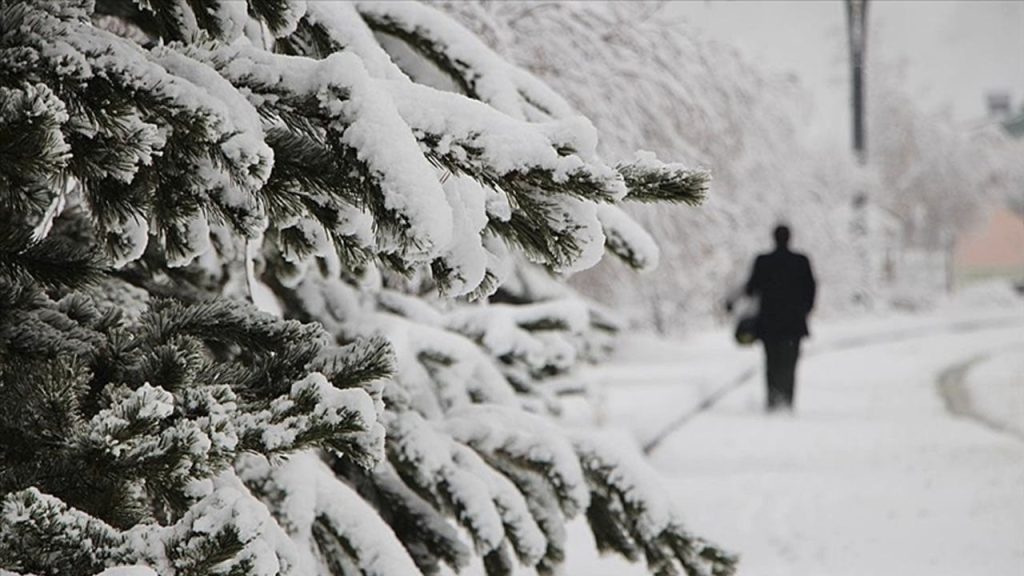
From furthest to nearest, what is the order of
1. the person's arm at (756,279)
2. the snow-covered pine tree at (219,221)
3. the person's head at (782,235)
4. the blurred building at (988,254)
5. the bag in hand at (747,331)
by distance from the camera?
the blurred building at (988,254)
the bag in hand at (747,331)
the person's arm at (756,279)
the person's head at (782,235)
the snow-covered pine tree at (219,221)

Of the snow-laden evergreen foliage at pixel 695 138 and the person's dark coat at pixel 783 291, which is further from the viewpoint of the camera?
the person's dark coat at pixel 783 291

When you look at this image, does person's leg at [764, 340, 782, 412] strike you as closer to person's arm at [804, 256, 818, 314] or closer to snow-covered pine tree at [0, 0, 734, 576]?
person's arm at [804, 256, 818, 314]

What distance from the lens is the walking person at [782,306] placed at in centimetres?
917

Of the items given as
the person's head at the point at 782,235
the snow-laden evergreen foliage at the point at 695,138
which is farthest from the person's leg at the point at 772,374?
the snow-laden evergreen foliage at the point at 695,138

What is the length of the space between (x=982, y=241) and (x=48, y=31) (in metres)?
47.0

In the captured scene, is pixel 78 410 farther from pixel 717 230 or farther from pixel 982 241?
pixel 982 241

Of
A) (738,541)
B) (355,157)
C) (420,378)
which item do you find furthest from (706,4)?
(355,157)

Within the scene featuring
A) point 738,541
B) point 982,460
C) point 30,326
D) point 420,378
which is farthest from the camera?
point 982,460

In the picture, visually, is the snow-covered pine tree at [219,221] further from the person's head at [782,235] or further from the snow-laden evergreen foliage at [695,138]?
the person's head at [782,235]

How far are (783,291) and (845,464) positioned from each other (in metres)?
3.10

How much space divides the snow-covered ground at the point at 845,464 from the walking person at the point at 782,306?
16.7 inches

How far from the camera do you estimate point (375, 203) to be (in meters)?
1.42

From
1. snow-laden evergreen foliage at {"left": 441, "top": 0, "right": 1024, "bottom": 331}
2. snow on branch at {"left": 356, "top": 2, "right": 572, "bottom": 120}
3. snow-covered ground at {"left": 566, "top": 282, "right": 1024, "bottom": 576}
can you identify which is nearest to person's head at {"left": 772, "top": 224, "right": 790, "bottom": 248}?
snow-laden evergreen foliage at {"left": 441, "top": 0, "right": 1024, "bottom": 331}

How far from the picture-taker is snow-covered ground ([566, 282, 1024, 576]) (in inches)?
151
